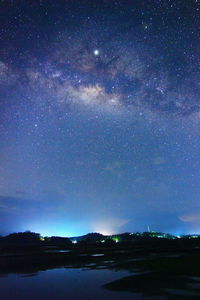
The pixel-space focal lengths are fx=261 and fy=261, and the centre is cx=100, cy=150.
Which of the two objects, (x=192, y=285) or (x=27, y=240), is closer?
(x=192, y=285)

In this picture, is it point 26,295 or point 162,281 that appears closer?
point 26,295

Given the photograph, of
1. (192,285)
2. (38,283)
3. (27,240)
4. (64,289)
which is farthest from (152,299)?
(27,240)

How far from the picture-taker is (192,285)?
617 inches

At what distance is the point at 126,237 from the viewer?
193 metres

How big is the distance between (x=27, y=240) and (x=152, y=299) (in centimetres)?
12177

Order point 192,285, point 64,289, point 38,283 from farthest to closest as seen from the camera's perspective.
Result: point 38,283, point 64,289, point 192,285

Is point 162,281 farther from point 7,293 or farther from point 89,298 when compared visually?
point 7,293

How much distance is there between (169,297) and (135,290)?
2.81 metres

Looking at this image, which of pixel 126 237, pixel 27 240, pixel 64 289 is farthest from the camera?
pixel 126 237

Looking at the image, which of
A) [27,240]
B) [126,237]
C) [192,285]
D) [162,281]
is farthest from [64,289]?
[126,237]

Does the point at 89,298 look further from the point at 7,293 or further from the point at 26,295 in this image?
the point at 7,293

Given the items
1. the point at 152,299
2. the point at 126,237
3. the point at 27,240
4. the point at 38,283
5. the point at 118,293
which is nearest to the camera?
the point at 152,299

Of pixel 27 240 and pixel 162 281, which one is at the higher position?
pixel 27 240

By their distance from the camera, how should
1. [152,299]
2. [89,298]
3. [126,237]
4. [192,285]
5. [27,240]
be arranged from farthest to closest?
[126,237] < [27,240] < [192,285] < [89,298] < [152,299]
